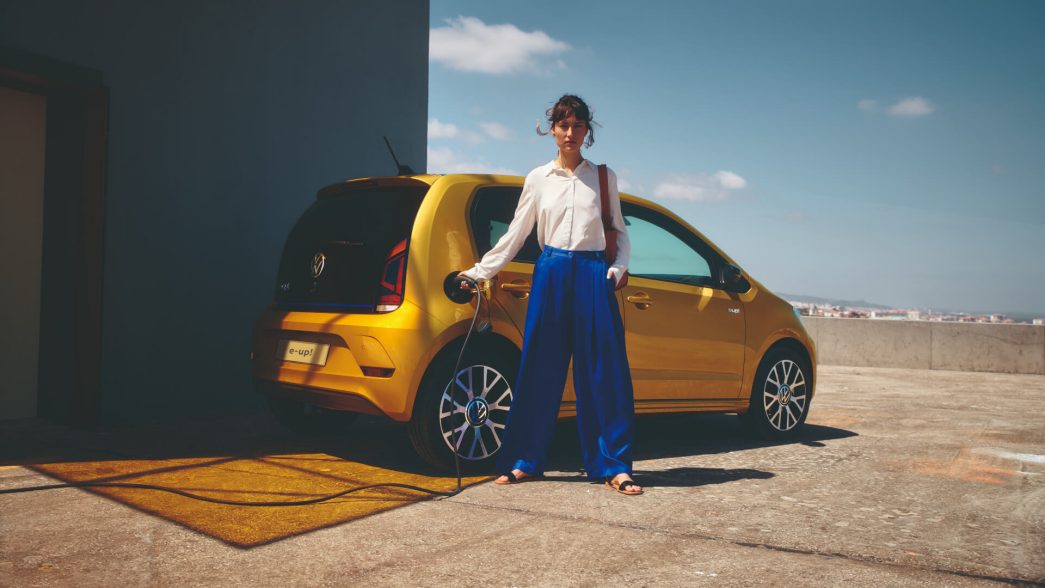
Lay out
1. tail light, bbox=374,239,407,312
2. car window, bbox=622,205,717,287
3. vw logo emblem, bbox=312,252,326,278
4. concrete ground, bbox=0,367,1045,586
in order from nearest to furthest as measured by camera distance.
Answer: concrete ground, bbox=0,367,1045,586 → tail light, bbox=374,239,407,312 → vw logo emblem, bbox=312,252,326,278 → car window, bbox=622,205,717,287

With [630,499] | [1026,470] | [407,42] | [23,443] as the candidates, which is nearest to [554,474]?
[630,499]

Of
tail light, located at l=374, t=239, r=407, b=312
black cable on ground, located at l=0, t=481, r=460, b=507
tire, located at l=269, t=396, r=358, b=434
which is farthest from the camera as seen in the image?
tire, located at l=269, t=396, r=358, b=434

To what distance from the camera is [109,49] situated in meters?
5.89

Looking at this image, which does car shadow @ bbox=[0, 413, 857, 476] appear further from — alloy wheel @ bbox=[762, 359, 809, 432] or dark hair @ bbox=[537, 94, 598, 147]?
dark hair @ bbox=[537, 94, 598, 147]

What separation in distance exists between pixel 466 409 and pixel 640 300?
138 centimetres

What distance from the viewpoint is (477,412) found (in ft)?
14.9

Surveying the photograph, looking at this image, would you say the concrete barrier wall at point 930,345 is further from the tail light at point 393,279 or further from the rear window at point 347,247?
the tail light at point 393,279

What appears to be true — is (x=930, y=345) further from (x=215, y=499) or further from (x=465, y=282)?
(x=215, y=499)

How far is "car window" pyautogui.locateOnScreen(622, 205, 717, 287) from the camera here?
5363 mm

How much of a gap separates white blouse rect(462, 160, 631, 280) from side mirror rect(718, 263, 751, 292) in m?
1.59

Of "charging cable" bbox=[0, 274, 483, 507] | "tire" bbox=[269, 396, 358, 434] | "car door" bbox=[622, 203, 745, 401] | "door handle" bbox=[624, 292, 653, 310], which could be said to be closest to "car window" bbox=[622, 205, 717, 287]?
"car door" bbox=[622, 203, 745, 401]

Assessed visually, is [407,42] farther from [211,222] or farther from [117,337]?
[117,337]

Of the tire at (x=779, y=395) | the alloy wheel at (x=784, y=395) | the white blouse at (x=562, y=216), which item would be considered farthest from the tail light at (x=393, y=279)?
the alloy wheel at (x=784, y=395)

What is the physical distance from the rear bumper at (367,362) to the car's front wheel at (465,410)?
119mm
